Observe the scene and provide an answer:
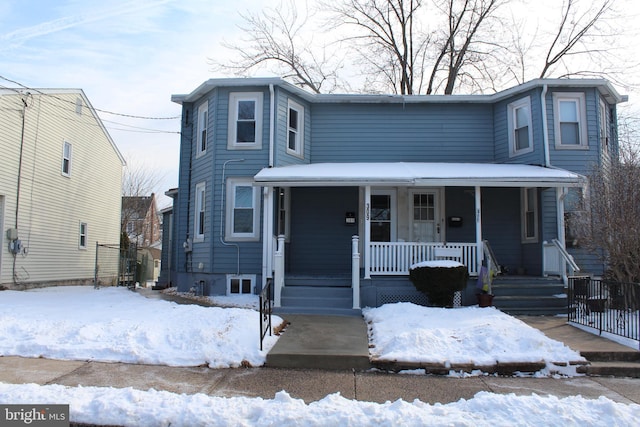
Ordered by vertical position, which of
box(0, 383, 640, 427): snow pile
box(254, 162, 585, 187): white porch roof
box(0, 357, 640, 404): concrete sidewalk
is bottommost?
box(0, 357, 640, 404): concrete sidewalk

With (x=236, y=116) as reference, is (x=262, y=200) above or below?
below

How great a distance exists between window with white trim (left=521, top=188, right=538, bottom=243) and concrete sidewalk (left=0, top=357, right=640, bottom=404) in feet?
22.1

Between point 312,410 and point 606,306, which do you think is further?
point 606,306

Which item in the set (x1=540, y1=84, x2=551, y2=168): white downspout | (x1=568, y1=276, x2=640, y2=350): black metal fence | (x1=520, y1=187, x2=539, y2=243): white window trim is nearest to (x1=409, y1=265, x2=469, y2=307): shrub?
(x1=568, y1=276, x2=640, y2=350): black metal fence

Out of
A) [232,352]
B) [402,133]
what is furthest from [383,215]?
[232,352]

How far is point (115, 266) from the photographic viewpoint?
869 inches

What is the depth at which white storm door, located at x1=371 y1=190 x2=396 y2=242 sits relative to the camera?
42.0ft

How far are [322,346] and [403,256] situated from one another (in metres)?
4.27

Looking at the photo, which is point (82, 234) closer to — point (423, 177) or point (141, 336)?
point (141, 336)

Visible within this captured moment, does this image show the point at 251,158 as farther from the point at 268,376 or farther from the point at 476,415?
the point at 476,415

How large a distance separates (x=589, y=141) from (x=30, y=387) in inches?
515

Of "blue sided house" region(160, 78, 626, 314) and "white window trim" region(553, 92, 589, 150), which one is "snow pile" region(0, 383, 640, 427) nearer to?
"blue sided house" region(160, 78, 626, 314)

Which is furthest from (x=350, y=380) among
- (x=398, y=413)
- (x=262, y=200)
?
(x=262, y=200)

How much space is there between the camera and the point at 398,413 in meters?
4.27
